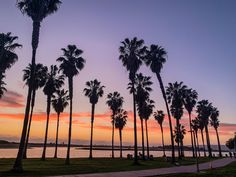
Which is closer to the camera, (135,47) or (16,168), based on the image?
(16,168)

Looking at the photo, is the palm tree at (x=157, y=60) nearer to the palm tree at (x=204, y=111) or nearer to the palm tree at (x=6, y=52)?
the palm tree at (x=6, y=52)

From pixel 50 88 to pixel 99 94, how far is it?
51.3ft

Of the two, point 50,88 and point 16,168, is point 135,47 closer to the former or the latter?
point 50,88

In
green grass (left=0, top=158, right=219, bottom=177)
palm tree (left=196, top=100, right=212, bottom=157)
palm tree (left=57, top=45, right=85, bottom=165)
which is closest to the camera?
green grass (left=0, top=158, right=219, bottom=177)

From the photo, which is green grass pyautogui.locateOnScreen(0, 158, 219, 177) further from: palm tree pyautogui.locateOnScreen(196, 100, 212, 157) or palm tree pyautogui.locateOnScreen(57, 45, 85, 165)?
palm tree pyautogui.locateOnScreen(196, 100, 212, 157)

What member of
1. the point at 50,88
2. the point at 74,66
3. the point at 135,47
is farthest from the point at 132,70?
the point at 50,88

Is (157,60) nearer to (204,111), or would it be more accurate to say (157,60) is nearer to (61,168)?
(61,168)

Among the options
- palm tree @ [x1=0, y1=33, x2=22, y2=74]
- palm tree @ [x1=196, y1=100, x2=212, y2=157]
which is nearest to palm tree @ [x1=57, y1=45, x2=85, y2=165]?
palm tree @ [x1=0, y1=33, x2=22, y2=74]

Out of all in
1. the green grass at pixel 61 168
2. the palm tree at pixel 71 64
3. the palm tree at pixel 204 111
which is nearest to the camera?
the green grass at pixel 61 168

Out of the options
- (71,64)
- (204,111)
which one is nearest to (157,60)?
(71,64)

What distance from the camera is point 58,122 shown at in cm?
6506

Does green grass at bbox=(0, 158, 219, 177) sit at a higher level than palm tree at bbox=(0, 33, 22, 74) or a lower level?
lower

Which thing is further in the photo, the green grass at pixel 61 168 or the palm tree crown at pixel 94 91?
the palm tree crown at pixel 94 91

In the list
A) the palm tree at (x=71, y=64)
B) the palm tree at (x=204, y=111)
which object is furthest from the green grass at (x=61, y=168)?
the palm tree at (x=204, y=111)
